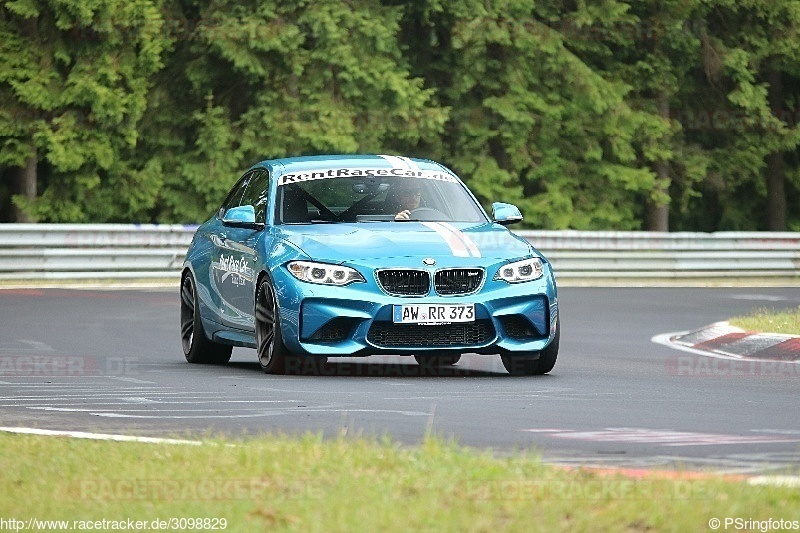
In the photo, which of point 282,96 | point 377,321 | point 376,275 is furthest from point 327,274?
point 282,96

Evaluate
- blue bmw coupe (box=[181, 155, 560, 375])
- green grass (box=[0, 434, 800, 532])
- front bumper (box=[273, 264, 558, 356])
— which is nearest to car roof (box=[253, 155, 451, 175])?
blue bmw coupe (box=[181, 155, 560, 375])

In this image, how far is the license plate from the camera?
517 inches

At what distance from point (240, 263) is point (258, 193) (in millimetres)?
900

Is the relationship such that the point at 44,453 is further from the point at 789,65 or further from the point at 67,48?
the point at 789,65

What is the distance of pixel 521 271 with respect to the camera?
44.4 feet

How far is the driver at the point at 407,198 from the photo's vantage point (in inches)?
571

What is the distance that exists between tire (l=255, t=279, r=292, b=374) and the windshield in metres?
0.83

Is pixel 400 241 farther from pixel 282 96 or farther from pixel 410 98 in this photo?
pixel 410 98

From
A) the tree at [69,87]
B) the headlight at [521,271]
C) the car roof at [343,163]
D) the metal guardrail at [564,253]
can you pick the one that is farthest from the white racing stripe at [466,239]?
the tree at [69,87]

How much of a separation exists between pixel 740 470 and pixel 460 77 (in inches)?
1212

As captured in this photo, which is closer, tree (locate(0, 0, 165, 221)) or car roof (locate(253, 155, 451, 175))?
car roof (locate(253, 155, 451, 175))

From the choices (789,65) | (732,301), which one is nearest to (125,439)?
(732,301)

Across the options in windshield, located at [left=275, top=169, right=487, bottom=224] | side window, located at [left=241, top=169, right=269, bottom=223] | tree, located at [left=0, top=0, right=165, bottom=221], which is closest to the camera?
windshield, located at [left=275, top=169, right=487, bottom=224]

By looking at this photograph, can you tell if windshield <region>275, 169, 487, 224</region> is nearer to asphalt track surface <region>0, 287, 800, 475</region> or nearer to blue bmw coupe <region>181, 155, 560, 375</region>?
blue bmw coupe <region>181, 155, 560, 375</region>
